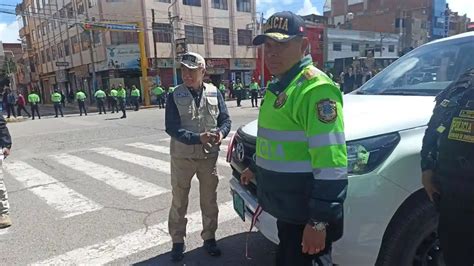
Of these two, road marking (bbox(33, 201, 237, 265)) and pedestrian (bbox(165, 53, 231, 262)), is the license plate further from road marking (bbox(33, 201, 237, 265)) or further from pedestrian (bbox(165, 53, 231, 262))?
road marking (bbox(33, 201, 237, 265))

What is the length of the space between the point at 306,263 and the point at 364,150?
2.37ft

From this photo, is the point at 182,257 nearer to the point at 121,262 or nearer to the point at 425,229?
the point at 121,262

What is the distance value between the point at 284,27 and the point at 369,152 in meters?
0.88

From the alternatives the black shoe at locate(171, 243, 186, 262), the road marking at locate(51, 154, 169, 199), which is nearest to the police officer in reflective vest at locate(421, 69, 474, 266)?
the black shoe at locate(171, 243, 186, 262)

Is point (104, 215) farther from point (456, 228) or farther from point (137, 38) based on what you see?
point (137, 38)

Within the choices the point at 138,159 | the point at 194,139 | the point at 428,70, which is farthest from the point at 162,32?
the point at 428,70

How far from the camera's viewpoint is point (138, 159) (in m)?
7.71

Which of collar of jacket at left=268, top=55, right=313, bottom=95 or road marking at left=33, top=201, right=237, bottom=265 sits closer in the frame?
collar of jacket at left=268, top=55, right=313, bottom=95

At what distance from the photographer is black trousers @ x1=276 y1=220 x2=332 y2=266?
1.87m

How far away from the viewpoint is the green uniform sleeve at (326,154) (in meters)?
1.64

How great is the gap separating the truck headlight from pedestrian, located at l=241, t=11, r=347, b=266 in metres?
0.47

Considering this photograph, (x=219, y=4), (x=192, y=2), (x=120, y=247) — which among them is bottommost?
(x=120, y=247)

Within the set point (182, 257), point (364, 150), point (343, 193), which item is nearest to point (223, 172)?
point (182, 257)

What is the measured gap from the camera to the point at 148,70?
30984 millimetres
